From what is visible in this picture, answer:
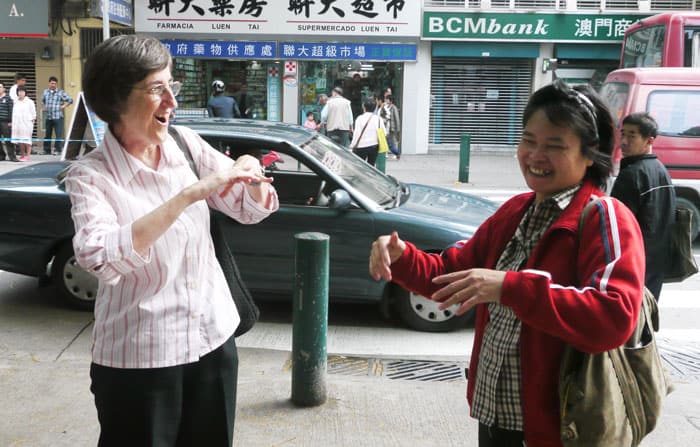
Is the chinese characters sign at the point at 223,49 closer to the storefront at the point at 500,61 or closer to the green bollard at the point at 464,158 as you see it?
the storefront at the point at 500,61

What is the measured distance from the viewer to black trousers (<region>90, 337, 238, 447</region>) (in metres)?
2.22

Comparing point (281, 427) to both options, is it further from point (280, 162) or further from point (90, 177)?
point (280, 162)

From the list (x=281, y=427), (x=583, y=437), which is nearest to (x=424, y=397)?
(x=281, y=427)

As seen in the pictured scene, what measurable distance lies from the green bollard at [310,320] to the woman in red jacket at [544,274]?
6.50ft

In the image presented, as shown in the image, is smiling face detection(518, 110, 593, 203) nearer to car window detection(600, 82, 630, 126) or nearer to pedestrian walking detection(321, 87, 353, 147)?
car window detection(600, 82, 630, 126)

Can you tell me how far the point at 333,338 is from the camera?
5738 mm

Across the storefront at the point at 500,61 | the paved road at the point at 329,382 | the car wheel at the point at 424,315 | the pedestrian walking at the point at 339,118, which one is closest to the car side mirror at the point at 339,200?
the car wheel at the point at 424,315

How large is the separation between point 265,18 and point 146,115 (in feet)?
63.7

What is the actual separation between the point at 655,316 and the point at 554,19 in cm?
1972

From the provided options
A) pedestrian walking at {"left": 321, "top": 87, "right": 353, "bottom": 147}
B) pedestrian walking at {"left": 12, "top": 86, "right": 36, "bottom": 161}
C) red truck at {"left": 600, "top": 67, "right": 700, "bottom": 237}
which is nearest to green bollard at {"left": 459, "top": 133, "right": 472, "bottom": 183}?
pedestrian walking at {"left": 321, "top": 87, "right": 353, "bottom": 147}

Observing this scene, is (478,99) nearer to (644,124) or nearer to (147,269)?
(644,124)

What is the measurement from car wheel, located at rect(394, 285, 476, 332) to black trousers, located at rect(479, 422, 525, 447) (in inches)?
143

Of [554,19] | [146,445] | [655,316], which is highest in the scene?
[554,19]

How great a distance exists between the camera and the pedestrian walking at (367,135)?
1236 centimetres
